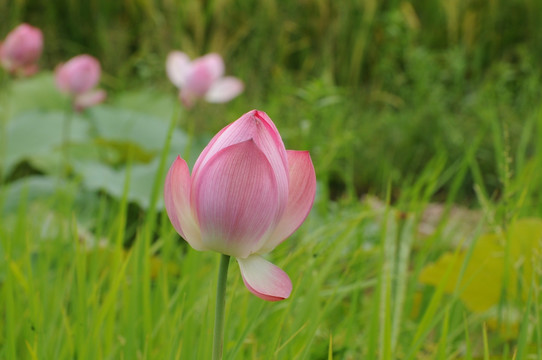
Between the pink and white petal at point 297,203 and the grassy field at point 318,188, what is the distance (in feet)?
0.35

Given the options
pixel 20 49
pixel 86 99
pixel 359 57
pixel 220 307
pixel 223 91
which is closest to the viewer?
pixel 220 307

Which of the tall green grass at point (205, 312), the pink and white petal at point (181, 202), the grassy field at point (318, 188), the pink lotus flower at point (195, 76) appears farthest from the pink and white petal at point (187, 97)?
the pink and white petal at point (181, 202)

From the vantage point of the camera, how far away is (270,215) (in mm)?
375

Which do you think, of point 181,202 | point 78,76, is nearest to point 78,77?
point 78,76

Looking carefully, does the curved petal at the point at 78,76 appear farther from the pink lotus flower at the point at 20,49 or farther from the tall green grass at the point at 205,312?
the tall green grass at the point at 205,312

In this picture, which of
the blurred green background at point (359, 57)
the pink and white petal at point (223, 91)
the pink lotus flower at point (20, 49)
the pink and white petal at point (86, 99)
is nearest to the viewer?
the pink lotus flower at point (20, 49)

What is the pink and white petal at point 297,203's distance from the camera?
0.39 metres

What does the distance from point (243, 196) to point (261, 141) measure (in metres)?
0.03

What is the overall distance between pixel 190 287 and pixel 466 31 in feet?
10.3

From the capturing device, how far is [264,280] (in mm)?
372

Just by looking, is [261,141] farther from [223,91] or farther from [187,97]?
[223,91]

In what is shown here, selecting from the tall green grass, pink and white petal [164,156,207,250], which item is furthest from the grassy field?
pink and white petal [164,156,207,250]

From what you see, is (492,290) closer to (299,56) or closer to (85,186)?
(85,186)

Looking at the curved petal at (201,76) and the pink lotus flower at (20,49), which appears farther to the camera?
the curved petal at (201,76)
